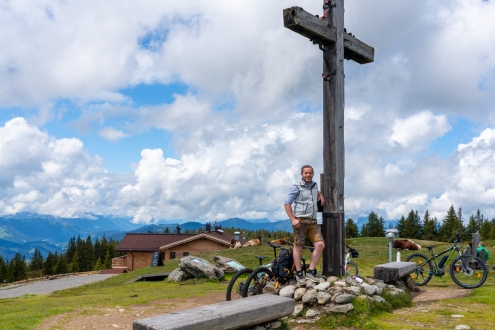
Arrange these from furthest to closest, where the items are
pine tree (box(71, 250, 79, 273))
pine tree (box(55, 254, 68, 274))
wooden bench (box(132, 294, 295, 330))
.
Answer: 1. pine tree (box(71, 250, 79, 273))
2. pine tree (box(55, 254, 68, 274))
3. wooden bench (box(132, 294, 295, 330))

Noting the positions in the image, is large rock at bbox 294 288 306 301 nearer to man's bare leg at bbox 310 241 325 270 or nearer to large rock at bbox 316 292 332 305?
large rock at bbox 316 292 332 305

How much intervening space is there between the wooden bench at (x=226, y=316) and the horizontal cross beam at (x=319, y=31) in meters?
5.03

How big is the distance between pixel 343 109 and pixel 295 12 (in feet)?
7.38

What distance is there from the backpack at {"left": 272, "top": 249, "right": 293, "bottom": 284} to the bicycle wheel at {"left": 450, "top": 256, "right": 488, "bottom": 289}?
5.03 m

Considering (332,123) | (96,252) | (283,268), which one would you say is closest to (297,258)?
(283,268)

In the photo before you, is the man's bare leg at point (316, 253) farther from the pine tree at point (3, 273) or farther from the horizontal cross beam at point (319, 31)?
the pine tree at point (3, 273)

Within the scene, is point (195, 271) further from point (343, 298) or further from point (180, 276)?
point (343, 298)

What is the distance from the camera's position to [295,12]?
8367mm

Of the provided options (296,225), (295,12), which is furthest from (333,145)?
(295,12)

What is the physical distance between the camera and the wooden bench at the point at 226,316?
4934 mm

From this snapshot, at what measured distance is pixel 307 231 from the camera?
855 centimetres

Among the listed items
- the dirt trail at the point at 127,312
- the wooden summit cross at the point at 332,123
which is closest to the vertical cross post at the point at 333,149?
the wooden summit cross at the point at 332,123

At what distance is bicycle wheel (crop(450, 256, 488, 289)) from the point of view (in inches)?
429

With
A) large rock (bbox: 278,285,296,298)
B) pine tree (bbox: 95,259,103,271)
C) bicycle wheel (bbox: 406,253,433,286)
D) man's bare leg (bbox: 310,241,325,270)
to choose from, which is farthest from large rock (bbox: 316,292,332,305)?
pine tree (bbox: 95,259,103,271)
